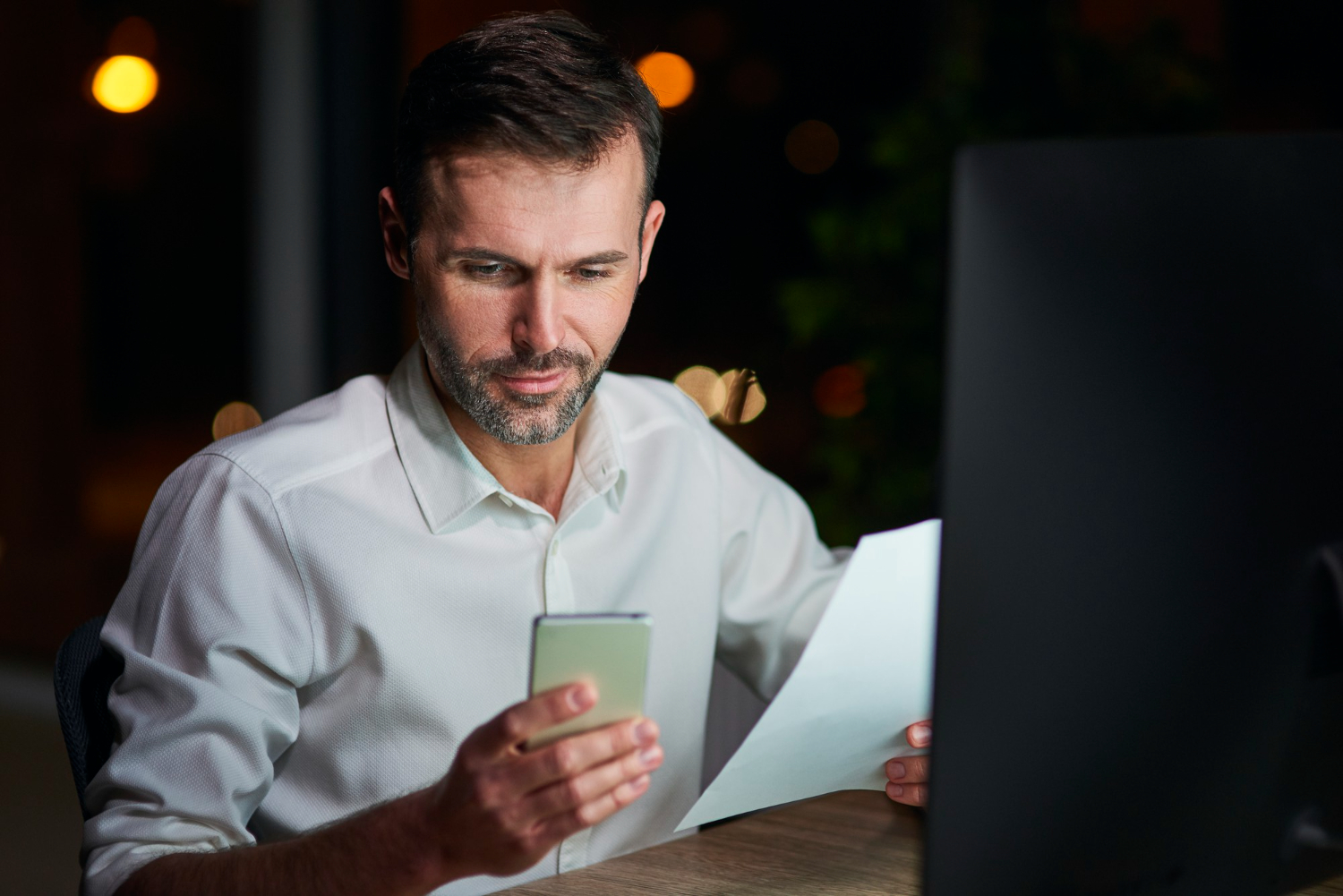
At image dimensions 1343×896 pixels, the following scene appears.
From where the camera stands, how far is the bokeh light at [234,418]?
10.6 feet

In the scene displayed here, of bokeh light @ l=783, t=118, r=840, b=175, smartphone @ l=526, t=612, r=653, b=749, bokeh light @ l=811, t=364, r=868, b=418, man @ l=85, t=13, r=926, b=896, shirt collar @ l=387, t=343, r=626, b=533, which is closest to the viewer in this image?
smartphone @ l=526, t=612, r=653, b=749

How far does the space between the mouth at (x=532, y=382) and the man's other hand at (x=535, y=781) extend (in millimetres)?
A: 461

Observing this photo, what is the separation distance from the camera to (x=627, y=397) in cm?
143

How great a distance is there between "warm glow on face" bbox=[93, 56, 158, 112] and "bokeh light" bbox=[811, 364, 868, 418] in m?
2.23

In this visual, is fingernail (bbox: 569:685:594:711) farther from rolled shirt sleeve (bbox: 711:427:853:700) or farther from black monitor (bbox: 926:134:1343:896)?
rolled shirt sleeve (bbox: 711:427:853:700)

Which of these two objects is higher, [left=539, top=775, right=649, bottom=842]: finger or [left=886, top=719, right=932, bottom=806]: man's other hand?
[left=539, top=775, right=649, bottom=842]: finger

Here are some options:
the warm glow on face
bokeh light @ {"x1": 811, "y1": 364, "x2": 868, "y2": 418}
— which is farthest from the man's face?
the warm glow on face

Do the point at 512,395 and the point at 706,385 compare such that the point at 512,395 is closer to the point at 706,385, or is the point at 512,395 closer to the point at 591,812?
the point at 591,812

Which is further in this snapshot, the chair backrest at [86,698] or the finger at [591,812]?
the chair backrest at [86,698]

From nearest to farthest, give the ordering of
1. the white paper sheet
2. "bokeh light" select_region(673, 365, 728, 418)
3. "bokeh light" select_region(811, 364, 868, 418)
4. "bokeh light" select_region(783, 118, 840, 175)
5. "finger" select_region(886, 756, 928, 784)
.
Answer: the white paper sheet
"finger" select_region(886, 756, 928, 784)
"bokeh light" select_region(811, 364, 868, 418)
"bokeh light" select_region(783, 118, 840, 175)
"bokeh light" select_region(673, 365, 728, 418)

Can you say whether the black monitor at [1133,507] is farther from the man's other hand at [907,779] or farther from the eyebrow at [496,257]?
the eyebrow at [496,257]

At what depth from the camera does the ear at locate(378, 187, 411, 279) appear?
116cm

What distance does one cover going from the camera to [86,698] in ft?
3.23

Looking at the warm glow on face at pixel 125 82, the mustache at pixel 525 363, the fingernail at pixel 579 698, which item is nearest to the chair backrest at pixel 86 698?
the mustache at pixel 525 363
